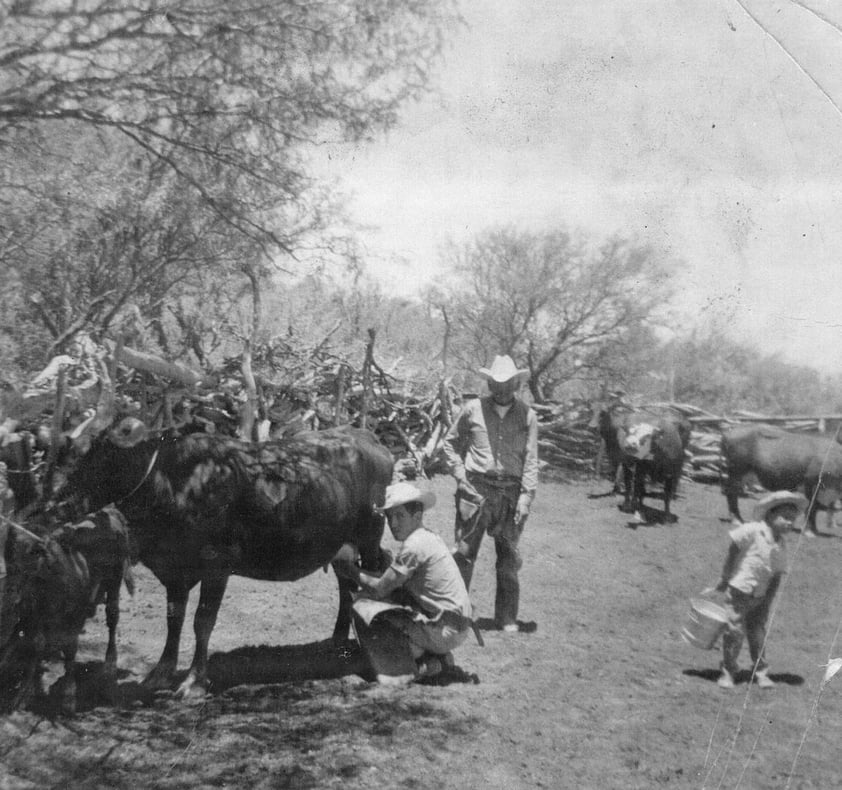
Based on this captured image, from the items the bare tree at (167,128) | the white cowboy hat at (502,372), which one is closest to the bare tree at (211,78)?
the bare tree at (167,128)

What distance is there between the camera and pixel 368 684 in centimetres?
404

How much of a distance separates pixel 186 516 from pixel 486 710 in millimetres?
1963

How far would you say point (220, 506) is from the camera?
4.06 m

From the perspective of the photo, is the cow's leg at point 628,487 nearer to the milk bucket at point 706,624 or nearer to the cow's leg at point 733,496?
the cow's leg at point 733,496

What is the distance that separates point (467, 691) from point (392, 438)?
516 centimetres

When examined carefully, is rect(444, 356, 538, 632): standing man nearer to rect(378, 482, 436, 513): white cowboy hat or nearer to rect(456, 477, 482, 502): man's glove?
rect(456, 477, 482, 502): man's glove

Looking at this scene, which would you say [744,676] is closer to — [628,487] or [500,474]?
[500,474]

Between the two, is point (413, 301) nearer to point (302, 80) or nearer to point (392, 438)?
point (392, 438)

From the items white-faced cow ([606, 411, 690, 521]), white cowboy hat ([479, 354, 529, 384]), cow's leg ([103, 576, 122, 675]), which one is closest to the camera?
cow's leg ([103, 576, 122, 675])

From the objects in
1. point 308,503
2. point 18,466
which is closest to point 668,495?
point 308,503

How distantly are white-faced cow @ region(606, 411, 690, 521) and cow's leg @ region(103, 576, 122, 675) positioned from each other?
→ 14.2 feet

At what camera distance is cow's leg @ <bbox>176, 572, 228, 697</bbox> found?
389 cm

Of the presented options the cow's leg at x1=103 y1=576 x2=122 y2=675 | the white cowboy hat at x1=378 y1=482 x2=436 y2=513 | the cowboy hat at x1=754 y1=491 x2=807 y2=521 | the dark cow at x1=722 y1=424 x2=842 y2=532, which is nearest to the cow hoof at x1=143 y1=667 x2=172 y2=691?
the cow's leg at x1=103 y1=576 x2=122 y2=675

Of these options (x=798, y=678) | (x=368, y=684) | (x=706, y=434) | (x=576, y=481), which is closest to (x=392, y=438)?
(x=576, y=481)
